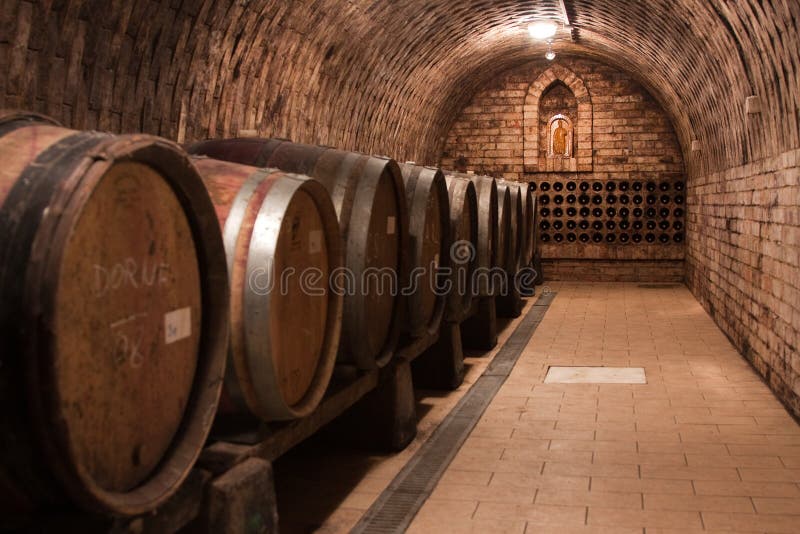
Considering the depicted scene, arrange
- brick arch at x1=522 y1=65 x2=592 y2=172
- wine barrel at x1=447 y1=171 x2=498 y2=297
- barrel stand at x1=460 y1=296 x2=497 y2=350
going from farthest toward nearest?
brick arch at x1=522 y1=65 x2=592 y2=172 → barrel stand at x1=460 y1=296 x2=497 y2=350 → wine barrel at x1=447 y1=171 x2=498 y2=297

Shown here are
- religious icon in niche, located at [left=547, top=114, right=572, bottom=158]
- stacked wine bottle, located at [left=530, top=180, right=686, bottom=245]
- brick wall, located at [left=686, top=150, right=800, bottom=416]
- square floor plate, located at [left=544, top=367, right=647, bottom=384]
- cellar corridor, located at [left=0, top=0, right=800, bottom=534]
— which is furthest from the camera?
religious icon in niche, located at [left=547, top=114, right=572, bottom=158]

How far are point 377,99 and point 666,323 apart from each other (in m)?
4.49

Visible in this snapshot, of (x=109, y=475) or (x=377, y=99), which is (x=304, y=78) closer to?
(x=377, y=99)

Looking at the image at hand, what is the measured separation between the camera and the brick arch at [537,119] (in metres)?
15.3

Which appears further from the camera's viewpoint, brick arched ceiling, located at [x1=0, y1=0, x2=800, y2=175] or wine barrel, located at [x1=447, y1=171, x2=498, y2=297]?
wine barrel, located at [x1=447, y1=171, x2=498, y2=297]

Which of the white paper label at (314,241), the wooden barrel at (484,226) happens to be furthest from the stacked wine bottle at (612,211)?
the white paper label at (314,241)

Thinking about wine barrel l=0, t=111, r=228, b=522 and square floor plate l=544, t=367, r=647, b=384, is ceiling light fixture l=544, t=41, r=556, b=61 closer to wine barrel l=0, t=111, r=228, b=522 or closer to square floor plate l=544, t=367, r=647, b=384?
square floor plate l=544, t=367, r=647, b=384

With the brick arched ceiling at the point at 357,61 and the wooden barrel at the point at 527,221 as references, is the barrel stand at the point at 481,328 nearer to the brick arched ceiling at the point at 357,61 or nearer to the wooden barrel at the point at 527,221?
the wooden barrel at the point at 527,221

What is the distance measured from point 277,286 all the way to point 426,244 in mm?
2412

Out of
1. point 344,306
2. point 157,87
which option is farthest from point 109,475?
point 157,87

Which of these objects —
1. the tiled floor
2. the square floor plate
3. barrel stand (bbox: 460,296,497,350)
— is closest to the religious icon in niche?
barrel stand (bbox: 460,296,497,350)

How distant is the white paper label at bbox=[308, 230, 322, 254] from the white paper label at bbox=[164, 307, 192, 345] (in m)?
0.95

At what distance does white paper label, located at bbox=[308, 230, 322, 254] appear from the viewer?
351 centimetres

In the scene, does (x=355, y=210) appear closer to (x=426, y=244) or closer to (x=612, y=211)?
(x=426, y=244)
